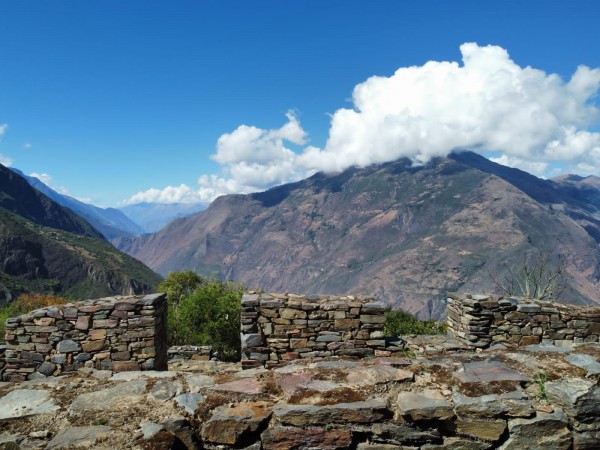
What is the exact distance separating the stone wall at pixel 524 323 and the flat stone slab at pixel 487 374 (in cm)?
460

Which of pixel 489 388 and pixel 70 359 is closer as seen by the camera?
pixel 489 388

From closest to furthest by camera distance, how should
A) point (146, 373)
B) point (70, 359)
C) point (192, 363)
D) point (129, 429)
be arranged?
point (129, 429) < point (146, 373) < point (70, 359) < point (192, 363)

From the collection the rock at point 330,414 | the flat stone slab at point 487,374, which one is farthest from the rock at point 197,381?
the flat stone slab at point 487,374

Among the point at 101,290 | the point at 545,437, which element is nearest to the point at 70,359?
the point at 545,437

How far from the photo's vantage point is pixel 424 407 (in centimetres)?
466

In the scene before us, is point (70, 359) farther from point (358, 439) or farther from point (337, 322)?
point (358, 439)

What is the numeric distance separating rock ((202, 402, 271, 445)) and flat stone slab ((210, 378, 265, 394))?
0.43m

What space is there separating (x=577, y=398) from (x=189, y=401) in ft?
15.0

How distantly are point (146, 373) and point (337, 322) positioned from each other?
4.48 meters

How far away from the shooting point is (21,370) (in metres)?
9.18

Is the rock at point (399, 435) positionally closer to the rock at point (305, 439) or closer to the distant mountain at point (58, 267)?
the rock at point (305, 439)

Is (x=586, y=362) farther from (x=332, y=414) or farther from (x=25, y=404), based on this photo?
(x=25, y=404)

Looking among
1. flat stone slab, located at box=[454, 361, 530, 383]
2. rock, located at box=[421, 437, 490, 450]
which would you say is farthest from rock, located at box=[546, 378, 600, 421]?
rock, located at box=[421, 437, 490, 450]

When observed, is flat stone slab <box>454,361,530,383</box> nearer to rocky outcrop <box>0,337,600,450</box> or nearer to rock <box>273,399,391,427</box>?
rocky outcrop <box>0,337,600,450</box>
